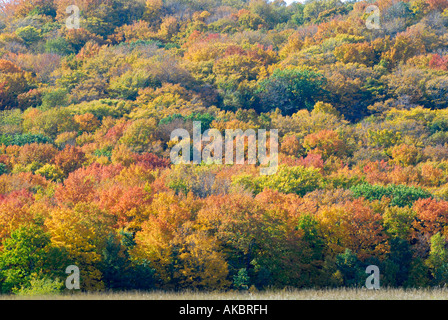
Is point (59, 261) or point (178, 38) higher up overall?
point (178, 38)

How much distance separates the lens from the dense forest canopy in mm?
34812

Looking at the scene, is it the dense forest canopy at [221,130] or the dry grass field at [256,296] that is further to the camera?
the dense forest canopy at [221,130]

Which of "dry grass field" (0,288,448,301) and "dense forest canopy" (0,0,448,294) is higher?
"dense forest canopy" (0,0,448,294)

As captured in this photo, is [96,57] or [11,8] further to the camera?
[11,8]

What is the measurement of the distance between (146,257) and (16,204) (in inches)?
431

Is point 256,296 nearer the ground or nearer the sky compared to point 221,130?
nearer the ground

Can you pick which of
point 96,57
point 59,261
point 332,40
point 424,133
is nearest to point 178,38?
point 96,57

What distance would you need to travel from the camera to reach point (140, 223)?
40.2 meters

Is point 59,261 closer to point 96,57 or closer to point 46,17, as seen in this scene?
point 96,57

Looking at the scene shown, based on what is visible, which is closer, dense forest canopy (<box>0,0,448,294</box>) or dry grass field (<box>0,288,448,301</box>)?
dry grass field (<box>0,288,448,301</box>)

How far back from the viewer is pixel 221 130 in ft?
218

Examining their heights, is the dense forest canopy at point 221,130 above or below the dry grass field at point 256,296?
above

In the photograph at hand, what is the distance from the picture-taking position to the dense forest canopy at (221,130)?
114ft

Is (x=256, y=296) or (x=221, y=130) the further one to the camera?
(x=221, y=130)
